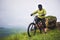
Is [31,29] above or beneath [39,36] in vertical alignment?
above

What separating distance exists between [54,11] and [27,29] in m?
0.52

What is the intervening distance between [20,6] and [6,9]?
0.74 feet

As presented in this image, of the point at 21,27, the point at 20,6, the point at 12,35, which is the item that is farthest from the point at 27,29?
the point at 20,6

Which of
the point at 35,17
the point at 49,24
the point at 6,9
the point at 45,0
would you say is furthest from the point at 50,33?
the point at 6,9

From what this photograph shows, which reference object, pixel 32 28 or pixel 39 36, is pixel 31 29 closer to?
pixel 32 28

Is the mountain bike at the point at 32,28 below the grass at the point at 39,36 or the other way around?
the other way around

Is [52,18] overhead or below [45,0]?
below

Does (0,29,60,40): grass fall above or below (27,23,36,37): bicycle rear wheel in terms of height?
below

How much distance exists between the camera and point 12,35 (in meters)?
2.11

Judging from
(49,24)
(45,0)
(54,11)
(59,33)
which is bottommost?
(59,33)

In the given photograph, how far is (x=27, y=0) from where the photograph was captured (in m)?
2.22

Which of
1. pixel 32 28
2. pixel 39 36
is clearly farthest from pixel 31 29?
pixel 39 36

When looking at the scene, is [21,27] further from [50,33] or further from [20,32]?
[50,33]

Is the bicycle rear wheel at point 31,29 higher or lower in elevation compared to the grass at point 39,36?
higher
